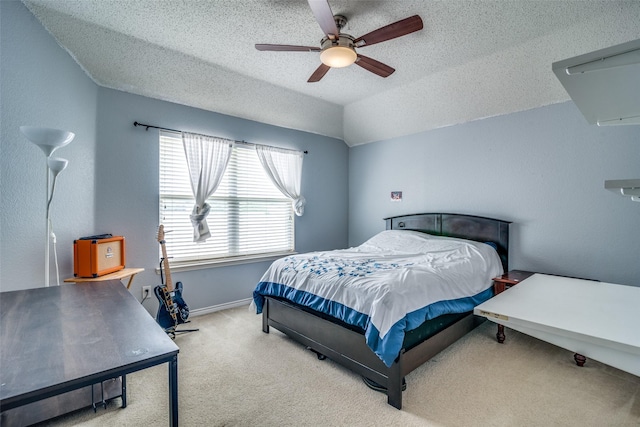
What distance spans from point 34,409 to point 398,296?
237 centimetres

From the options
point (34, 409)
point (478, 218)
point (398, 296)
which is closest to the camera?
point (34, 409)

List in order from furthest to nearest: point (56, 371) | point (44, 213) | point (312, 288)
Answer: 1. point (312, 288)
2. point (44, 213)
3. point (56, 371)

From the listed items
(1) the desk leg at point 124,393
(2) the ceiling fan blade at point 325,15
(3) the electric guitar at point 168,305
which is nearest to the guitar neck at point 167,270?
(3) the electric guitar at point 168,305

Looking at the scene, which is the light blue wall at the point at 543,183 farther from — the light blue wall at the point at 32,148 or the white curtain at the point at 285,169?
the light blue wall at the point at 32,148

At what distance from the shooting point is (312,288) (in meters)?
2.54

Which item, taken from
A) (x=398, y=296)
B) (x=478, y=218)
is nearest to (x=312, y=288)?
(x=398, y=296)

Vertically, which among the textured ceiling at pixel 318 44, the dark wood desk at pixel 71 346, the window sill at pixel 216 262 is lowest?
the window sill at pixel 216 262

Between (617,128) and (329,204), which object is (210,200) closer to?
(329,204)

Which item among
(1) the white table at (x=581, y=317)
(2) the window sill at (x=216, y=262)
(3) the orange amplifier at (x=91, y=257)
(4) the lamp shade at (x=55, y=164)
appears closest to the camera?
(1) the white table at (x=581, y=317)

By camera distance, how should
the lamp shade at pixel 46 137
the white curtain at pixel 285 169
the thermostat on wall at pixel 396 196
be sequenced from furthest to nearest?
1. the thermostat on wall at pixel 396 196
2. the white curtain at pixel 285 169
3. the lamp shade at pixel 46 137

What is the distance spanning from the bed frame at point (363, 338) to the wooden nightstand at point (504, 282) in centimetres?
22

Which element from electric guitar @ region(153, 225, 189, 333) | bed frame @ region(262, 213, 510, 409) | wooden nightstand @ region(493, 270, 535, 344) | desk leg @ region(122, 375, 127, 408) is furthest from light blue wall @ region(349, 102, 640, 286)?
desk leg @ region(122, 375, 127, 408)

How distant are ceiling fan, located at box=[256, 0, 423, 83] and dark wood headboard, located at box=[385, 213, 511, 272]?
2.28 m

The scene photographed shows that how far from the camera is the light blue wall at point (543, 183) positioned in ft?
9.46
